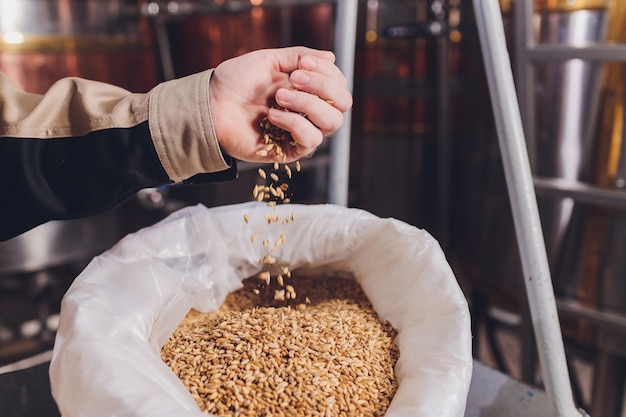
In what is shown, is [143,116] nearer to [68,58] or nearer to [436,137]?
[68,58]

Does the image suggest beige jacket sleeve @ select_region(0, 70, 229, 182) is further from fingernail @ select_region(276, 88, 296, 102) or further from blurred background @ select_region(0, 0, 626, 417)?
blurred background @ select_region(0, 0, 626, 417)

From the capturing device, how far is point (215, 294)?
33.5 inches

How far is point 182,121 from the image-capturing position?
719 mm

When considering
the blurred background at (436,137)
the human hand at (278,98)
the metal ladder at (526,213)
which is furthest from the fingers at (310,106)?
the blurred background at (436,137)

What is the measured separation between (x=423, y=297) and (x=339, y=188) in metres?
0.30

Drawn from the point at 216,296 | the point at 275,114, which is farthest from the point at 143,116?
the point at 216,296

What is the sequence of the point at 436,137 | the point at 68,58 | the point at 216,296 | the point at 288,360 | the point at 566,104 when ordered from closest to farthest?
the point at 288,360
the point at 216,296
the point at 566,104
the point at 68,58
the point at 436,137

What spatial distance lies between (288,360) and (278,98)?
338mm

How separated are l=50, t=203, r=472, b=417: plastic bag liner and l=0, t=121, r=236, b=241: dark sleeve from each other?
79mm

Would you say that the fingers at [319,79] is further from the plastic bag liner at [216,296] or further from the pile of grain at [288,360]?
the pile of grain at [288,360]

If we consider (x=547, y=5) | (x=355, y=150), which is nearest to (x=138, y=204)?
(x=355, y=150)

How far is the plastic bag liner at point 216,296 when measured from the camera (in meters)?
0.54

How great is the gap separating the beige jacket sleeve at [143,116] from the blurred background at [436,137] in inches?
33.9

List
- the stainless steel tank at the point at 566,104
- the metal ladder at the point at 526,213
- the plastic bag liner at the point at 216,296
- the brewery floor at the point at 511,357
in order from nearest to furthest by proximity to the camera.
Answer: the plastic bag liner at the point at 216,296, the metal ladder at the point at 526,213, the stainless steel tank at the point at 566,104, the brewery floor at the point at 511,357
